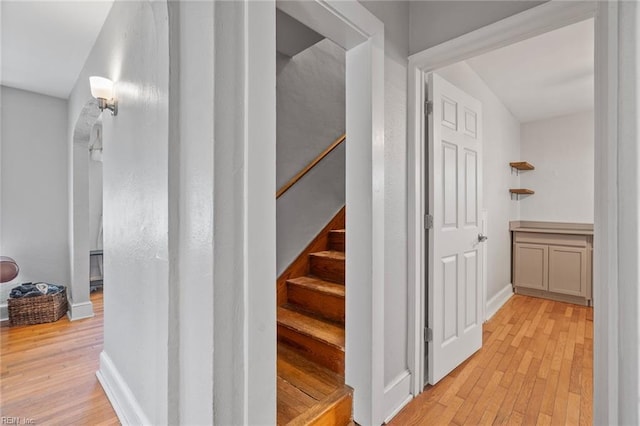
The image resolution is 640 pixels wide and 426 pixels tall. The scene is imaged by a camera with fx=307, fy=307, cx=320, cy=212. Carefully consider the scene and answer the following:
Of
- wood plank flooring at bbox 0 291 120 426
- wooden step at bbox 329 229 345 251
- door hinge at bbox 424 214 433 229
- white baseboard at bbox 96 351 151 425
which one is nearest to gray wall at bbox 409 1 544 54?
door hinge at bbox 424 214 433 229

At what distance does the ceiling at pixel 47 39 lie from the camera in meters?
2.11

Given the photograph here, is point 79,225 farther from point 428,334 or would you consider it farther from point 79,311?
point 428,334

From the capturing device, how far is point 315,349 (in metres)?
1.95

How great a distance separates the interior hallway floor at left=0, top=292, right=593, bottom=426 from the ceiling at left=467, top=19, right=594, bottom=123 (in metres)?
2.56

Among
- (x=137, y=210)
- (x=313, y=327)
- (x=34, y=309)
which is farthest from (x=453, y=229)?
(x=34, y=309)

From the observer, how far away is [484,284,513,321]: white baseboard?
339 cm

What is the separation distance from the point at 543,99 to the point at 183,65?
445cm

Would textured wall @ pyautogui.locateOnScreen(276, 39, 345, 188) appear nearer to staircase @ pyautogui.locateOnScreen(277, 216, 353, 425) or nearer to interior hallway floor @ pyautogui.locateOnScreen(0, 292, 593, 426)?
staircase @ pyautogui.locateOnScreen(277, 216, 353, 425)

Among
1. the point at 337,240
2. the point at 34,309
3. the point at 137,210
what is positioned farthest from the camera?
the point at 34,309

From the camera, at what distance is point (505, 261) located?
408cm

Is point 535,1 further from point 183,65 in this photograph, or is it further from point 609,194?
point 183,65

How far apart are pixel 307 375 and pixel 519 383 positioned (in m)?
1.47

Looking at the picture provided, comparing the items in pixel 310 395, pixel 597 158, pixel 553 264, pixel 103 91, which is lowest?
pixel 310 395

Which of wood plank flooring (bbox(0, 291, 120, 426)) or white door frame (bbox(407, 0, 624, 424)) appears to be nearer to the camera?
white door frame (bbox(407, 0, 624, 424))
